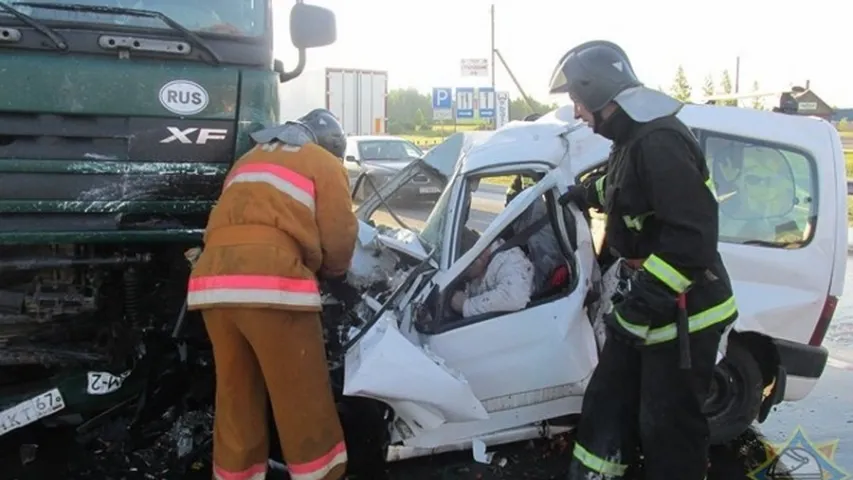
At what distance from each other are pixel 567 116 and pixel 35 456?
327 centimetres

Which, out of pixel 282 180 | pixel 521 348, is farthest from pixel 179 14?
pixel 521 348

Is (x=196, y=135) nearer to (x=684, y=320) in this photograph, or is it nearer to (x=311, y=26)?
(x=311, y=26)

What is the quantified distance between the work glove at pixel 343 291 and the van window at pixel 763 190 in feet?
5.89

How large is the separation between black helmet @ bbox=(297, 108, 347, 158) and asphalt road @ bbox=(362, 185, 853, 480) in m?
0.77

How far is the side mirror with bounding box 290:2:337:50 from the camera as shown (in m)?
4.13

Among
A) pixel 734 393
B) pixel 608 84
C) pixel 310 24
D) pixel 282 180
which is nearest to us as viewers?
pixel 608 84

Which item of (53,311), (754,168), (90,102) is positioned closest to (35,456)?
(53,311)

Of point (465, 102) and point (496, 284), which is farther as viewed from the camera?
point (465, 102)

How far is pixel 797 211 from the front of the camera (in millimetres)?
3912

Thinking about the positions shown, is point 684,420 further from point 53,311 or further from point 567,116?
point 53,311

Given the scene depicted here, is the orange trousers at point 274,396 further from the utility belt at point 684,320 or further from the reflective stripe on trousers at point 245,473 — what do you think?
the utility belt at point 684,320

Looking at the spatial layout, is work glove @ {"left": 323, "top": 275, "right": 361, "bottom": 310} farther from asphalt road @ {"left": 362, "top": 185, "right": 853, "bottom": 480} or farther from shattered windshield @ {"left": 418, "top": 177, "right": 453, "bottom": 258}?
asphalt road @ {"left": 362, "top": 185, "right": 853, "bottom": 480}

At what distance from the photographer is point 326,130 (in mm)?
3740

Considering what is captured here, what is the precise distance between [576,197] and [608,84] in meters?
0.63
